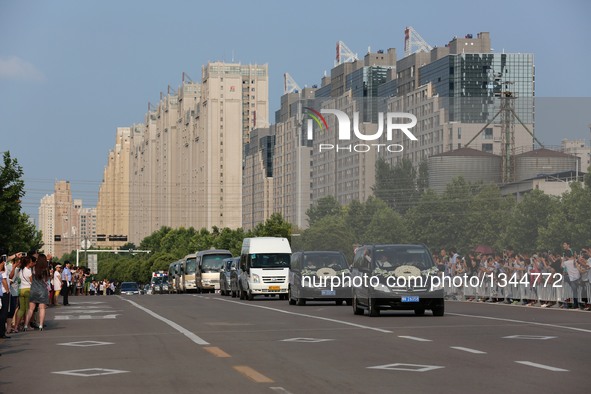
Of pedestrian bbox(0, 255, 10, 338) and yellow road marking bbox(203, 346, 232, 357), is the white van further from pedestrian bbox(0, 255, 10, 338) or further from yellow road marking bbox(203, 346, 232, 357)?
yellow road marking bbox(203, 346, 232, 357)

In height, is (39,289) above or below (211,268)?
below

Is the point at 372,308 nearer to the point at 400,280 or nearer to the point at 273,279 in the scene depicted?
the point at 400,280

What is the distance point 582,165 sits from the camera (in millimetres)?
93562

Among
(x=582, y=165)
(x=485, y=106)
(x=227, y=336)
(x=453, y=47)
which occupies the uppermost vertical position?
(x=453, y=47)

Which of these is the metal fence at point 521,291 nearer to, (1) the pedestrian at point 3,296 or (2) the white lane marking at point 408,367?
(1) the pedestrian at point 3,296

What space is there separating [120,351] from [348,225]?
85035 mm

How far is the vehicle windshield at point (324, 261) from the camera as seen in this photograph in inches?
1666

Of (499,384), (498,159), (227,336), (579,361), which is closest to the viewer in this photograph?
(499,384)

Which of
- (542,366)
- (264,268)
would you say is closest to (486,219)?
(264,268)

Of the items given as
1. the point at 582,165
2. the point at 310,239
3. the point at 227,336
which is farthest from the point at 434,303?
the point at 310,239

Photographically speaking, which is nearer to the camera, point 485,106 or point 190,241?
point 485,106

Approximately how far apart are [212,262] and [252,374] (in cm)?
6882

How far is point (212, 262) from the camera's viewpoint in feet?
270

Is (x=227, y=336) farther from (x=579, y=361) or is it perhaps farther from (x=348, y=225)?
(x=348, y=225)
